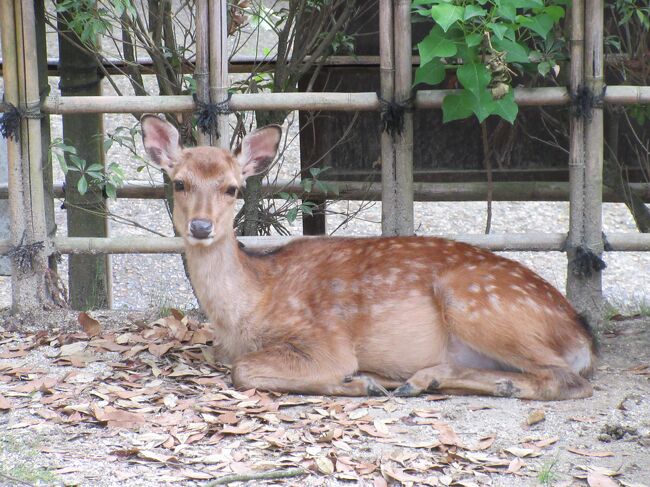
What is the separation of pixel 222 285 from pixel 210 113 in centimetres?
124

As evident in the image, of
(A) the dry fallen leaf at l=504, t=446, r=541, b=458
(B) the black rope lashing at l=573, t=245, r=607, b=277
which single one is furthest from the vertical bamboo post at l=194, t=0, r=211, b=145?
(A) the dry fallen leaf at l=504, t=446, r=541, b=458

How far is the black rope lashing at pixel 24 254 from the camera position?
6.43 m

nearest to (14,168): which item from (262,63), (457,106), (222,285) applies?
(222,285)

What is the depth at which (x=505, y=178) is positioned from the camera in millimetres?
7332

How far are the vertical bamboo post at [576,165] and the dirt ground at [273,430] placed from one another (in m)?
0.65

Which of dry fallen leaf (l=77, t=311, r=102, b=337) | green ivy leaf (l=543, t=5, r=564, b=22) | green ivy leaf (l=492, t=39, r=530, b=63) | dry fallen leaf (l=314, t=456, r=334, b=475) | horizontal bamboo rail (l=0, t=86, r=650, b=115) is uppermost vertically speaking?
green ivy leaf (l=543, t=5, r=564, b=22)

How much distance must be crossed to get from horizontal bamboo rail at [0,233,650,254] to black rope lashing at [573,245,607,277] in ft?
0.41

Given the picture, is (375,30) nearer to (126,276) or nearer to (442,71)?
(442,71)

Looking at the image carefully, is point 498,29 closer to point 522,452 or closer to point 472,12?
point 472,12

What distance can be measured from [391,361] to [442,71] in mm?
1714

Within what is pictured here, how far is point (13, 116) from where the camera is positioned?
248 inches

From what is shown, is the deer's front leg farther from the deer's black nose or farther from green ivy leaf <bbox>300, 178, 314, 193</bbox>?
green ivy leaf <bbox>300, 178, 314, 193</bbox>

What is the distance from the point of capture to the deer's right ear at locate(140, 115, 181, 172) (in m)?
5.59

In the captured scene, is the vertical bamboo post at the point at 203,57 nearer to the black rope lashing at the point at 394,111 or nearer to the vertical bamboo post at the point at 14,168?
the black rope lashing at the point at 394,111
